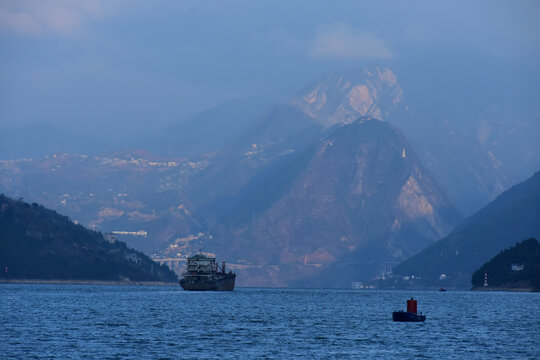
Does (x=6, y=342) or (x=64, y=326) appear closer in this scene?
(x=6, y=342)

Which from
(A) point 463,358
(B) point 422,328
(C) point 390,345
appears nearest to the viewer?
(A) point 463,358

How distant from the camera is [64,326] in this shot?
7333 inches

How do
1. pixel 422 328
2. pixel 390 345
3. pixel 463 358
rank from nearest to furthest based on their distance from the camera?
pixel 463 358 → pixel 390 345 → pixel 422 328

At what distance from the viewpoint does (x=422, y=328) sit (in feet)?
648

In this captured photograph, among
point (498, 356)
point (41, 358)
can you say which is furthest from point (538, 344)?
point (41, 358)

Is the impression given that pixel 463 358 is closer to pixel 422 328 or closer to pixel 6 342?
pixel 422 328

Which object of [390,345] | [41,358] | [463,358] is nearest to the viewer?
[41,358]

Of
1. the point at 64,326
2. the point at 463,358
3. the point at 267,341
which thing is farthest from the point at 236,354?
the point at 64,326

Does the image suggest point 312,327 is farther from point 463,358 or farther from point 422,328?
point 463,358

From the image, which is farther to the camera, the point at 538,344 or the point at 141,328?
the point at 141,328

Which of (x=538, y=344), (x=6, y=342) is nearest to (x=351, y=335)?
(x=538, y=344)

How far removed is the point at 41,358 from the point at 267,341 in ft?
140

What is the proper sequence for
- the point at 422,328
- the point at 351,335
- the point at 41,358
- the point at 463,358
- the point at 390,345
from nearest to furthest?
1. the point at 41,358
2. the point at 463,358
3. the point at 390,345
4. the point at 351,335
5. the point at 422,328

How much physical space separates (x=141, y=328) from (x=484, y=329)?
224 ft
